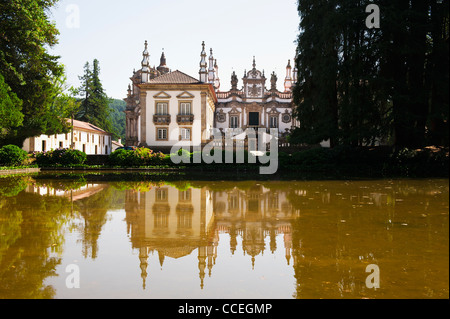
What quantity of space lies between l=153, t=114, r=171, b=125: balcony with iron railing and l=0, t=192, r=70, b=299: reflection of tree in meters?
27.7

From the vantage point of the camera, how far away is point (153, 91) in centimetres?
3722

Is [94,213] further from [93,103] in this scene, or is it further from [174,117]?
[93,103]

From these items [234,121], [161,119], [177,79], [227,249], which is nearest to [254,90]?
[234,121]

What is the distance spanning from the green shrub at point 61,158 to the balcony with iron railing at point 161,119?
37.5ft

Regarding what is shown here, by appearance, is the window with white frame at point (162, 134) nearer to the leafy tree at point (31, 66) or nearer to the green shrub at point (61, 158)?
the leafy tree at point (31, 66)

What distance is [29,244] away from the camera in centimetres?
541

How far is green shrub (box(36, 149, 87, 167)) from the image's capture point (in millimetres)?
26297

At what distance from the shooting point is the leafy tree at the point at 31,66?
2391cm

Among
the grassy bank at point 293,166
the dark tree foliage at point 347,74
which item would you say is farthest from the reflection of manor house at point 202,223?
the grassy bank at point 293,166

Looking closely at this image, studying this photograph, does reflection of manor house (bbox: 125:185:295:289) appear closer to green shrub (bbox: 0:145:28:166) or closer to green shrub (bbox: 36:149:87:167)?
green shrub (bbox: 0:145:28:166)

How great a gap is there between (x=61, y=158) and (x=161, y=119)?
41.0 feet

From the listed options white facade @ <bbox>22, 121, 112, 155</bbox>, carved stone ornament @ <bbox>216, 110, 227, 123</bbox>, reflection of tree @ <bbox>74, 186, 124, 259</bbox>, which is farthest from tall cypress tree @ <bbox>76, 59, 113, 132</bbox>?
reflection of tree @ <bbox>74, 186, 124, 259</bbox>
